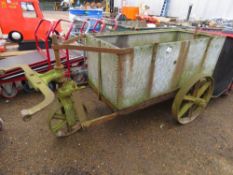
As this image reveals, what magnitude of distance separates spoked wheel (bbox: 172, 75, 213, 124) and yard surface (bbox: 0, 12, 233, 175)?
5.7 inches

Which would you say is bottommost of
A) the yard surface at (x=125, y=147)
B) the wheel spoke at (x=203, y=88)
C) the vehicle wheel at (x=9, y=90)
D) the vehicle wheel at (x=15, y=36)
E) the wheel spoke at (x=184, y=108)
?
the yard surface at (x=125, y=147)

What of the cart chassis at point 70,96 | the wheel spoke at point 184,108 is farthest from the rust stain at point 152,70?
A: the wheel spoke at point 184,108

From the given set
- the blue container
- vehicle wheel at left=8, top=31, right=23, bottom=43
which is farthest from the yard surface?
the blue container

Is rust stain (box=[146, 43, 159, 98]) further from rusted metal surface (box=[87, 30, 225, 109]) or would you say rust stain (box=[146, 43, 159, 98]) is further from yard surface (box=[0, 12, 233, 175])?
yard surface (box=[0, 12, 233, 175])

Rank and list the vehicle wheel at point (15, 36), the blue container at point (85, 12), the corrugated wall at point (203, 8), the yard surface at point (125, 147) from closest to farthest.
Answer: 1. the yard surface at point (125, 147)
2. the vehicle wheel at point (15, 36)
3. the blue container at point (85, 12)
4. the corrugated wall at point (203, 8)

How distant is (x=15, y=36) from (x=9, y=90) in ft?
6.82

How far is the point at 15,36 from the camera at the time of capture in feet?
13.9

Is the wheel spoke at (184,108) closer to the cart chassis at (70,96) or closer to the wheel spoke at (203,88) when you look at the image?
the cart chassis at (70,96)

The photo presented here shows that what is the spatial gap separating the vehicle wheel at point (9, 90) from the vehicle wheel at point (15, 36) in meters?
1.93

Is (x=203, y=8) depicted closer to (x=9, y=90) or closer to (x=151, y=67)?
(x=151, y=67)

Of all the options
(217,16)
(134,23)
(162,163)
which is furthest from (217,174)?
(217,16)

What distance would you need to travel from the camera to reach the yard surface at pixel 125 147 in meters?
1.79

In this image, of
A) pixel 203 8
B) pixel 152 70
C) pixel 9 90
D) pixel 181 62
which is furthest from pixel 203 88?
pixel 203 8

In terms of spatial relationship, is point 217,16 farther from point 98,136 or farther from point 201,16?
point 98,136
